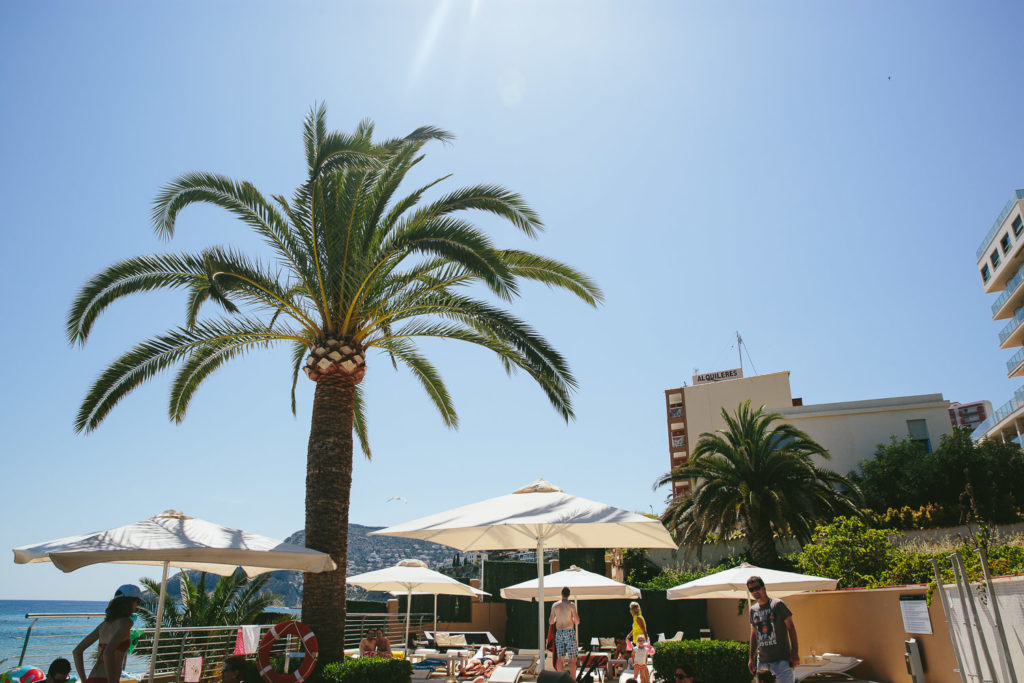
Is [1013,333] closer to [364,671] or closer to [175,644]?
[364,671]

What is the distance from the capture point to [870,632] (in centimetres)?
1195

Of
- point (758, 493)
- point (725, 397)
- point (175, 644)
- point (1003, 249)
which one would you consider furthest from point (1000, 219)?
point (175, 644)

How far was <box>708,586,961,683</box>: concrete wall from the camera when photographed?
9633 mm

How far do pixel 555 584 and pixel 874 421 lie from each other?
2982 centimetres

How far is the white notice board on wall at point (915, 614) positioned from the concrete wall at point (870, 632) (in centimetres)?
10

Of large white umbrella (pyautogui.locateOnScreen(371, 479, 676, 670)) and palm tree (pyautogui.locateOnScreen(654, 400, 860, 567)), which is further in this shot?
palm tree (pyautogui.locateOnScreen(654, 400, 860, 567))

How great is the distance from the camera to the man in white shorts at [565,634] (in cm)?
994

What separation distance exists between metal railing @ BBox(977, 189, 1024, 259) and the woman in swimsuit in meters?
51.8

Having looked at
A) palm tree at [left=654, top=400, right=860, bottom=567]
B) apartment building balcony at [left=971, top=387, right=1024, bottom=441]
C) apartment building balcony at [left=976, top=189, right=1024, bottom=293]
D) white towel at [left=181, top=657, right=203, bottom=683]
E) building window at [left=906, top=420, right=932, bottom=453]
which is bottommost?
white towel at [left=181, top=657, right=203, bottom=683]

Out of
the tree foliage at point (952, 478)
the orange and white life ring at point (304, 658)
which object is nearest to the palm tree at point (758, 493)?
the tree foliage at point (952, 478)

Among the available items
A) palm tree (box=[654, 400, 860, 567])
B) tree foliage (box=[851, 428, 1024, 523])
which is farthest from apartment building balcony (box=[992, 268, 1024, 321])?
palm tree (box=[654, 400, 860, 567])

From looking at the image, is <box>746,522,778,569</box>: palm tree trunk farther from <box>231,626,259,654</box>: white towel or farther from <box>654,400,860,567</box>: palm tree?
<box>231,626,259,654</box>: white towel

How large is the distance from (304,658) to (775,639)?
5.33 m

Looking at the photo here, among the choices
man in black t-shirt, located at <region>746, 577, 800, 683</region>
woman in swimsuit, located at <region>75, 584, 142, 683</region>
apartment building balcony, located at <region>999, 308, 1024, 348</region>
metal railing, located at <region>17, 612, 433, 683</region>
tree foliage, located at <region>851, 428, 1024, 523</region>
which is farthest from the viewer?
apartment building balcony, located at <region>999, 308, 1024, 348</region>
